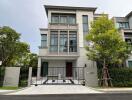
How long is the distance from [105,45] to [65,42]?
8.50 m

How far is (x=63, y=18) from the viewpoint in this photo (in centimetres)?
2395

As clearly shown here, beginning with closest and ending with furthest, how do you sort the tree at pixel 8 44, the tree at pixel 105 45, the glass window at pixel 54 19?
the tree at pixel 105 45 → the tree at pixel 8 44 → the glass window at pixel 54 19

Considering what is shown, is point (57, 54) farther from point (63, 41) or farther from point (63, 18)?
point (63, 18)

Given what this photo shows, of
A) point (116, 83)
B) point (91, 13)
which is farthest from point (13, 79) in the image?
point (91, 13)

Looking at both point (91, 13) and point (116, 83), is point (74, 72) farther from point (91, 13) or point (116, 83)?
point (91, 13)

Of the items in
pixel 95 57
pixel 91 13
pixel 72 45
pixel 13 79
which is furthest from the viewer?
pixel 91 13

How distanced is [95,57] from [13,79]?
8897mm

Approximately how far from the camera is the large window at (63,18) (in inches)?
929

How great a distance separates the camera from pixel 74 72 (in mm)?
21062

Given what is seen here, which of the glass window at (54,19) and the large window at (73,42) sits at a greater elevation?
the glass window at (54,19)

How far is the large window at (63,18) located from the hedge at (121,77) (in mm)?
12231

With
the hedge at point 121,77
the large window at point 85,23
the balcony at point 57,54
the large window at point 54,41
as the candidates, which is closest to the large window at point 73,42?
the balcony at point 57,54

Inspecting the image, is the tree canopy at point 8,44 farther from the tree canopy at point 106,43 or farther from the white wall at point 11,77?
the tree canopy at point 106,43

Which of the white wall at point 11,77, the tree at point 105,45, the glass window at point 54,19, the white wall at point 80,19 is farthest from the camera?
the glass window at point 54,19
